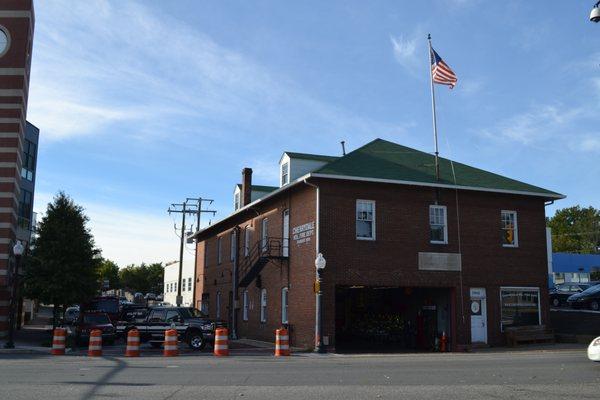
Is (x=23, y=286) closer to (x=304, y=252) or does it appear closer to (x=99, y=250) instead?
(x=99, y=250)

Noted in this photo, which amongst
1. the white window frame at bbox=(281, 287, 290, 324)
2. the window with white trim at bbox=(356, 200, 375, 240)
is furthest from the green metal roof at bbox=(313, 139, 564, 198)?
the white window frame at bbox=(281, 287, 290, 324)

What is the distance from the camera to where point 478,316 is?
27625mm

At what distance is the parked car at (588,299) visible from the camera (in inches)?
1486

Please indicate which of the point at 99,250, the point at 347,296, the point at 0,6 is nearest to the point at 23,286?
the point at 99,250

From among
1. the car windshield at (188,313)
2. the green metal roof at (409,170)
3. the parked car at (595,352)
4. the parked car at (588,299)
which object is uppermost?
the green metal roof at (409,170)

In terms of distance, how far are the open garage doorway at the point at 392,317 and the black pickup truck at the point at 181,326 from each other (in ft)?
20.4

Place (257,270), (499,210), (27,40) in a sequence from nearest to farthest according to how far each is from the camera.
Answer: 1. (499,210)
2. (257,270)
3. (27,40)

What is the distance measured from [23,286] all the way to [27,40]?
1276 centimetres

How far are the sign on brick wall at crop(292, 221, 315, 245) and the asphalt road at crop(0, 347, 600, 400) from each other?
924 centimetres

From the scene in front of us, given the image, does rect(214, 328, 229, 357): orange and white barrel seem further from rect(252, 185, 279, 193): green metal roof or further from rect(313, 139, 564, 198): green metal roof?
rect(252, 185, 279, 193): green metal roof

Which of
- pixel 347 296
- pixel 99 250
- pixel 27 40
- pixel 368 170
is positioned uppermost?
pixel 27 40

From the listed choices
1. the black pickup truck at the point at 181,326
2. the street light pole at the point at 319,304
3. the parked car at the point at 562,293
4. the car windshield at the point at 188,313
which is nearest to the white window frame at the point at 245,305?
the black pickup truck at the point at 181,326

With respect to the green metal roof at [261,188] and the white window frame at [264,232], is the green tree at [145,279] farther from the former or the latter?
the white window frame at [264,232]

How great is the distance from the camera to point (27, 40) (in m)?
33.0
